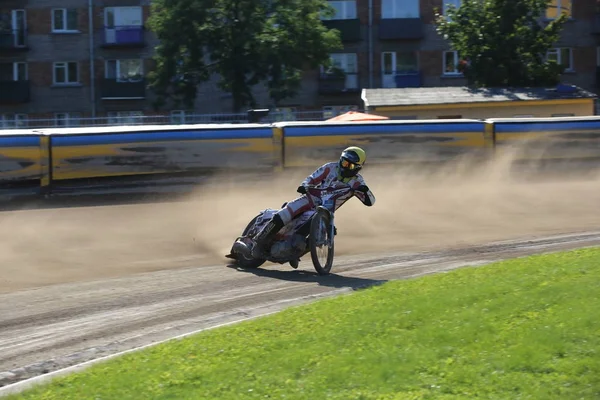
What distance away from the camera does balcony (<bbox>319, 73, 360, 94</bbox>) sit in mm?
52344

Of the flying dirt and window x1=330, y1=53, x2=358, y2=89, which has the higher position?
window x1=330, y1=53, x2=358, y2=89

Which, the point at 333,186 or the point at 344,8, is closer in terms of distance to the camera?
the point at 333,186

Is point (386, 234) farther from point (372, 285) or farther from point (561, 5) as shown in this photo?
point (561, 5)

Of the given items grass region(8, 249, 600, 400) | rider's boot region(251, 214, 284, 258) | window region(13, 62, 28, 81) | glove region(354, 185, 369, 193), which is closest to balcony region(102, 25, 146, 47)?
window region(13, 62, 28, 81)

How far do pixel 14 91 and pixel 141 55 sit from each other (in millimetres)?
6741

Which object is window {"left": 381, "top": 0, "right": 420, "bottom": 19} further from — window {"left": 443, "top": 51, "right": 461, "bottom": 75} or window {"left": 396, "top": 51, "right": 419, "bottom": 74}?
window {"left": 443, "top": 51, "right": 461, "bottom": 75}

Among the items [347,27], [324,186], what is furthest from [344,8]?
[324,186]

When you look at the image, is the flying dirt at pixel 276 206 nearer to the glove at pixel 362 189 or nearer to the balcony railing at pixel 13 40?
the glove at pixel 362 189

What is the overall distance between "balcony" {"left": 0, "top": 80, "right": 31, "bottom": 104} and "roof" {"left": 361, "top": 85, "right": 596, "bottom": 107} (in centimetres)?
2102

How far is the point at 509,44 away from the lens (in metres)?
43.8

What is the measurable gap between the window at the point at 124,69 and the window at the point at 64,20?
2608mm

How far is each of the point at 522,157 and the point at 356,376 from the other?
17.1m

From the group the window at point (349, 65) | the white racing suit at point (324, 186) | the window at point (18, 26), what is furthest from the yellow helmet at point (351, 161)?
the window at point (18, 26)

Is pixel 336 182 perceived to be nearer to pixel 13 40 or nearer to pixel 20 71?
pixel 13 40
